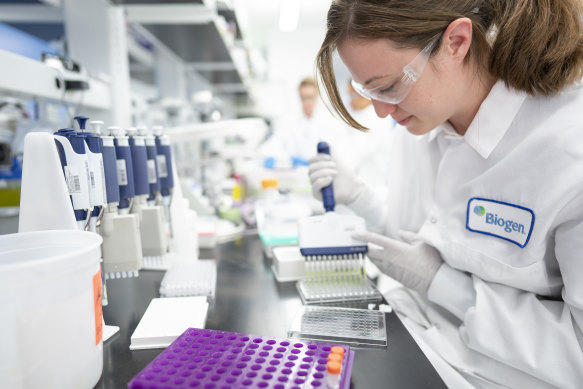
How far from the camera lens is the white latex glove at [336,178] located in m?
1.33

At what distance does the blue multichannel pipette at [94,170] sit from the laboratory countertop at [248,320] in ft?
0.88

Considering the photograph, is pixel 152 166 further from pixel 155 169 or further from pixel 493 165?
pixel 493 165

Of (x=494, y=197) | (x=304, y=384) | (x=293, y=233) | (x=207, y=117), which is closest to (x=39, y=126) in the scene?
(x=293, y=233)

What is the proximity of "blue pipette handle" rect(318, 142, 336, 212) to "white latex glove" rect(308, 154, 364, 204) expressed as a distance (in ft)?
0.06

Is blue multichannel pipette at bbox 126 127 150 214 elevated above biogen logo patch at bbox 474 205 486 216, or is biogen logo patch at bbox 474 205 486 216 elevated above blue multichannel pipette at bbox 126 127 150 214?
blue multichannel pipette at bbox 126 127 150 214

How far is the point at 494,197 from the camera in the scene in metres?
1.02

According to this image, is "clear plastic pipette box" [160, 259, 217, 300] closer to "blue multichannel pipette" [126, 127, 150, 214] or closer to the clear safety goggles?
"blue multichannel pipette" [126, 127, 150, 214]

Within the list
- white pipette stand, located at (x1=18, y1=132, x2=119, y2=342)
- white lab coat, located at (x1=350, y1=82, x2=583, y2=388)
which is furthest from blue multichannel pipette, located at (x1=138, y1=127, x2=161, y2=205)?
white lab coat, located at (x1=350, y1=82, x2=583, y2=388)

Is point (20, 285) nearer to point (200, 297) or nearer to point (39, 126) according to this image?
point (200, 297)

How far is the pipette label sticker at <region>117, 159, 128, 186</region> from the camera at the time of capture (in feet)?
2.93

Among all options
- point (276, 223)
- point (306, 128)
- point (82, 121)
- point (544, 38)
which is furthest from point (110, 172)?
point (306, 128)

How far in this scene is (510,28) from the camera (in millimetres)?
920

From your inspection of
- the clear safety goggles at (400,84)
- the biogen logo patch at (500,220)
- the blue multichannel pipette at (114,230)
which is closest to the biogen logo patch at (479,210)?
the biogen logo patch at (500,220)

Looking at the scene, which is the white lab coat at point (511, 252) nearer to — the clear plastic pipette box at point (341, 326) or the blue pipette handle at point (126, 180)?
the clear plastic pipette box at point (341, 326)
